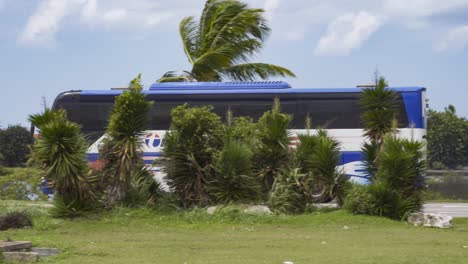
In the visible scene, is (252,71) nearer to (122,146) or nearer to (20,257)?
(122,146)

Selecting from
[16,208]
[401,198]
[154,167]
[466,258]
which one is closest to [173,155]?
[154,167]

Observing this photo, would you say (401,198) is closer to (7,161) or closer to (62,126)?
(62,126)

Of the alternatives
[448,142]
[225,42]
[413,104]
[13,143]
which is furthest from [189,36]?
[448,142]

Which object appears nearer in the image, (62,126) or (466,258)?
(466,258)

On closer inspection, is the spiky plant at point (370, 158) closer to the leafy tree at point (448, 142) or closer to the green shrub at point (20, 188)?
the green shrub at point (20, 188)

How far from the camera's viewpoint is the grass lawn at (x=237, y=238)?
987 cm

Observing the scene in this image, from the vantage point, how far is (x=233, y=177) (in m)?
15.1

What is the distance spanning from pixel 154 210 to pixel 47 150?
98.6 inches

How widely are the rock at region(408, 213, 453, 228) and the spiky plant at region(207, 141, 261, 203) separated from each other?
3.42 meters

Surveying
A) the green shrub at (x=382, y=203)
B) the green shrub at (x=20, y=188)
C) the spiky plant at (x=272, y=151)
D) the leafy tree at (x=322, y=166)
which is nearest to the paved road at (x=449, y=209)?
the leafy tree at (x=322, y=166)

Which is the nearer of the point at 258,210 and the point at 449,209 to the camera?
the point at 258,210

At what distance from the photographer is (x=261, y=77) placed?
2606cm

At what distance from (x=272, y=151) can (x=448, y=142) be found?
94.9ft

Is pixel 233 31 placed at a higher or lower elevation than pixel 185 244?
higher
